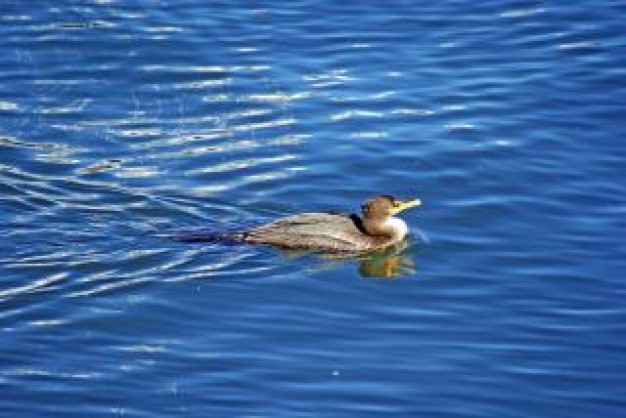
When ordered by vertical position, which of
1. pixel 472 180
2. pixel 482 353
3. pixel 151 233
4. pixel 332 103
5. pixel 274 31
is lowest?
pixel 482 353

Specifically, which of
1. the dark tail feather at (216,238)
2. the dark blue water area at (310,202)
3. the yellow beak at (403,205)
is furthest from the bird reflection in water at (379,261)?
the dark tail feather at (216,238)

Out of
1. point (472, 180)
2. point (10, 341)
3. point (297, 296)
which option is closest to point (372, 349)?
point (297, 296)

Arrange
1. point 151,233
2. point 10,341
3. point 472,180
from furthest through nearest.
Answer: point 472,180 → point 151,233 → point 10,341

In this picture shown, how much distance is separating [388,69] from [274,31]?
2.34 m

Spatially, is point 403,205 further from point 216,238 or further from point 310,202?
point 216,238

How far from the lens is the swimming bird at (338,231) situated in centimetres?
1650

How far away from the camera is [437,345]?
1420cm

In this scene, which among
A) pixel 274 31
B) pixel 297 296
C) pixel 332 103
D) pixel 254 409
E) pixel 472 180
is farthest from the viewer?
pixel 274 31

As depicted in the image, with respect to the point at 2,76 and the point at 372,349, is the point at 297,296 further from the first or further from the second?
the point at 2,76

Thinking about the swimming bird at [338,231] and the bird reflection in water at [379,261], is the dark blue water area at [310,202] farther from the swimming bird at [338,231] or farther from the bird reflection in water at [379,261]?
the swimming bird at [338,231]

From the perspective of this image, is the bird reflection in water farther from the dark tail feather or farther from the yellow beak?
the dark tail feather

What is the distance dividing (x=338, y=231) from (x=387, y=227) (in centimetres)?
52

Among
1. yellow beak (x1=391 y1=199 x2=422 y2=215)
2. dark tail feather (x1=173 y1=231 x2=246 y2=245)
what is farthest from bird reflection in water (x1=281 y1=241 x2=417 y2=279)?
dark tail feather (x1=173 y1=231 x2=246 y2=245)

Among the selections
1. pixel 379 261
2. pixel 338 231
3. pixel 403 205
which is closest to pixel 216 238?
pixel 338 231
